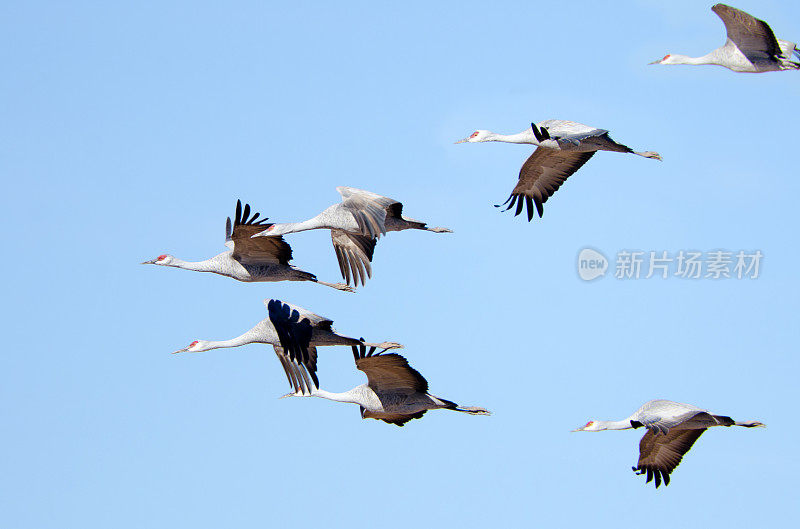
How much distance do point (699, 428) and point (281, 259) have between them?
19.8ft

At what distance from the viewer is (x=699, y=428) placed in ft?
50.4

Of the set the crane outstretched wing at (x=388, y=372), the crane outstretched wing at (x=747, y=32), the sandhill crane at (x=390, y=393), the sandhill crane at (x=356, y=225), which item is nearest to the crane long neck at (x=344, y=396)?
the sandhill crane at (x=390, y=393)

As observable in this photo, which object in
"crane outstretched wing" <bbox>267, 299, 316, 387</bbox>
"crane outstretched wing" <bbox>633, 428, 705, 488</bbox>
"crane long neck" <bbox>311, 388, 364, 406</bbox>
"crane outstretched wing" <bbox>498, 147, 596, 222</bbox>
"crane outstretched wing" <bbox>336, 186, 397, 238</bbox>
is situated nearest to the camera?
"crane outstretched wing" <bbox>336, 186, 397, 238</bbox>

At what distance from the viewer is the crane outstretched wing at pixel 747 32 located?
1556 centimetres

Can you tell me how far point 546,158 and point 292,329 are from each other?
4.95 meters

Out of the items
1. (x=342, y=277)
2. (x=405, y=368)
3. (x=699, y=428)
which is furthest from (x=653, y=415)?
(x=342, y=277)

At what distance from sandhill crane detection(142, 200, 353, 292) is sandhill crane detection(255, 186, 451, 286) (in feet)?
0.56

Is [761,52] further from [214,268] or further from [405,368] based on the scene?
[214,268]

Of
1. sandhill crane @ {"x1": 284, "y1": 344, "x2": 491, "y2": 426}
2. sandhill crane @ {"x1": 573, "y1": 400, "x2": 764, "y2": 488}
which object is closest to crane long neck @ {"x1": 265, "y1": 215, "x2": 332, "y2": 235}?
sandhill crane @ {"x1": 284, "y1": 344, "x2": 491, "y2": 426}

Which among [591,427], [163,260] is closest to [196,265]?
[163,260]

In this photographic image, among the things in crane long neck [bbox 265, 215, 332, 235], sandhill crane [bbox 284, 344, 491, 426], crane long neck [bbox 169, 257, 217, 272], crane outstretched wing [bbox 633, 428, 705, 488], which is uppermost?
crane long neck [bbox 265, 215, 332, 235]

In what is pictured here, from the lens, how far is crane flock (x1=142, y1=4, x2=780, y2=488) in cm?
1427

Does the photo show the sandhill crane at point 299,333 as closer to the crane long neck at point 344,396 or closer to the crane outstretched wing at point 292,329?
the crane outstretched wing at point 292,329

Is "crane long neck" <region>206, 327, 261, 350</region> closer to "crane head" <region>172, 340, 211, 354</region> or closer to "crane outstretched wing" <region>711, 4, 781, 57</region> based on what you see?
"crane head" <region>172, 340, 211, 354</region>
